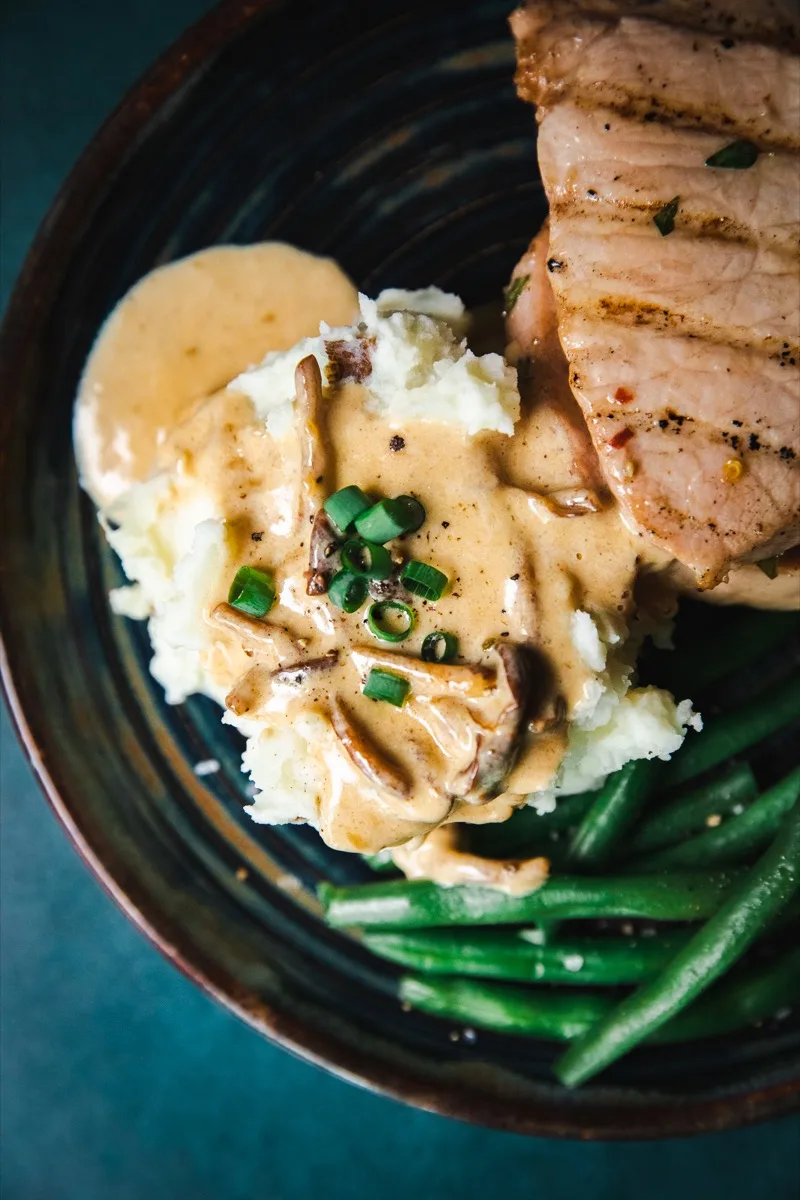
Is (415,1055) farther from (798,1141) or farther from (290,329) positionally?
(290,329)

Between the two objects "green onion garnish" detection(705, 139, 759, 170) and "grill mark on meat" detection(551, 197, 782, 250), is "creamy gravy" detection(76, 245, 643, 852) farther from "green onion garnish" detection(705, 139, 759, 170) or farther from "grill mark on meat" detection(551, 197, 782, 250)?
"green onion garnish" detection(705, 139, 759, 170)

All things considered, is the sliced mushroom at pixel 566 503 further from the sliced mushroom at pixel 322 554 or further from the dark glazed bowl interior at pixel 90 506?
the dark glazed bowl interior at pixel 90 506

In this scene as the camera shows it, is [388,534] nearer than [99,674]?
Yes

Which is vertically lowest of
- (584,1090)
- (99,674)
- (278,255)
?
(584,1090)

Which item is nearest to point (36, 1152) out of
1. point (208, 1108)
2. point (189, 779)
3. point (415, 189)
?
point (208, 1108)

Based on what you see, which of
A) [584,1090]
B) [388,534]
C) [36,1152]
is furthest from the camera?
[36,1152]

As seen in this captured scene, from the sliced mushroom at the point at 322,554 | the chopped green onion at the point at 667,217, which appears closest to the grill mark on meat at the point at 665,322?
the chopped green onion at the point at 667,217

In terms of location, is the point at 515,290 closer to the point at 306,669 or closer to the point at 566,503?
the point at 566,503
